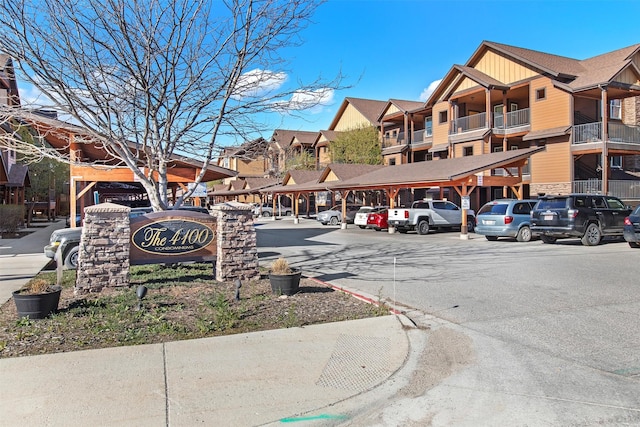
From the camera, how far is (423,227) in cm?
2617

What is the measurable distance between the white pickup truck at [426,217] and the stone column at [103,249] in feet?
61.3

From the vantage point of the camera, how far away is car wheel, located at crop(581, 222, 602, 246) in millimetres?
17953

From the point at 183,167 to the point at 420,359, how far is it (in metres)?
16.7

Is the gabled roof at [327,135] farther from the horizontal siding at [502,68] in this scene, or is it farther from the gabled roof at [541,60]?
the horizontal siding at [502,68]

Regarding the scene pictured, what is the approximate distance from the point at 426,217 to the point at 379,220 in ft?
9.30

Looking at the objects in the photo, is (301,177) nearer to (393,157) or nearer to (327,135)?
(393,157)

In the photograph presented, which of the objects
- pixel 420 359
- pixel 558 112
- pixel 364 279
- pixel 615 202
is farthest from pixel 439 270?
pixel 558 112

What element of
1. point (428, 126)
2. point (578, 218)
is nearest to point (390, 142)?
point (428, 126)

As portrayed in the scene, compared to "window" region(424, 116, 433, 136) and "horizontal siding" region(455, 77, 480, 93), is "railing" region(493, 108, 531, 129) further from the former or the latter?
"window" region(424, 116, 433, 136)

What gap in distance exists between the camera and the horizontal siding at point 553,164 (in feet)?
94.5

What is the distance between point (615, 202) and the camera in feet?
63.7

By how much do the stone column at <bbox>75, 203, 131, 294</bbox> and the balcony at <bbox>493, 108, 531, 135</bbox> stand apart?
29.0m

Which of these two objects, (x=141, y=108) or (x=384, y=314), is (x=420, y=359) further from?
(x=141, y=108)

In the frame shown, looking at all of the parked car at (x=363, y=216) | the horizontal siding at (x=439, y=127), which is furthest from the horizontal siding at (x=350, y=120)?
the parked car at (x=363, y=216)
